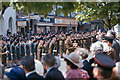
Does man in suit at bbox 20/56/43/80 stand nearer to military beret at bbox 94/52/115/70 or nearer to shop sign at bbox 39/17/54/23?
military beret at bbox 94/52/115/70

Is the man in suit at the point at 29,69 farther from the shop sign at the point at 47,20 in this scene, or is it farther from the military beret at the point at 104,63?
the shop sign at the point at 47,20

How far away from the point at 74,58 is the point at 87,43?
1704cm

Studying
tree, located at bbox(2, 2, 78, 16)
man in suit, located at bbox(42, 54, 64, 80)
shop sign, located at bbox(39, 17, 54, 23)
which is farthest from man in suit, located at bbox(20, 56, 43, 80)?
shop sign, located at bbox(39, 17, 54, 23)

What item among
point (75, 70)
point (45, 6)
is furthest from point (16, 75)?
point (45, 6)

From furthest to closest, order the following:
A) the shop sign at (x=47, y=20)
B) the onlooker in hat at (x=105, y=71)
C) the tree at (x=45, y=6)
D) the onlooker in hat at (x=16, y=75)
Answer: the shop sign at (x=47, y=20) < the tree at (x=45, y=6) < the onlooker in hat at (x=16, y=75) < the onlooker in hat at (x=105, y=71)

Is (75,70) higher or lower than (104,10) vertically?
lower

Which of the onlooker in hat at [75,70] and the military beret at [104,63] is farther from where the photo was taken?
the onlooker in hat at [75,70]

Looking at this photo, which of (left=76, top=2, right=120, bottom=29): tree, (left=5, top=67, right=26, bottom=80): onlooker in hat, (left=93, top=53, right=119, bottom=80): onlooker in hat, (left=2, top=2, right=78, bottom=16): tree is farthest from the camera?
(left=76, top=2, right=120, bottom=29): tree

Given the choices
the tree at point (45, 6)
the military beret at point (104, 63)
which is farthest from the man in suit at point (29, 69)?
the tree at point (45, 6)

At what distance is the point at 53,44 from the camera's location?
14641 mm

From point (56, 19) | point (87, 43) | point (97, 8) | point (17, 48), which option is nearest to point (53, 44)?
point (17, 48)

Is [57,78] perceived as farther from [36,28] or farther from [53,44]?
[36,28]

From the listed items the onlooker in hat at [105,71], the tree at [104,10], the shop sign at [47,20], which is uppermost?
the tree at [104,10]

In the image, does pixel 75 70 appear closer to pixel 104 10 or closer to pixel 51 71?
pixel 51 71
